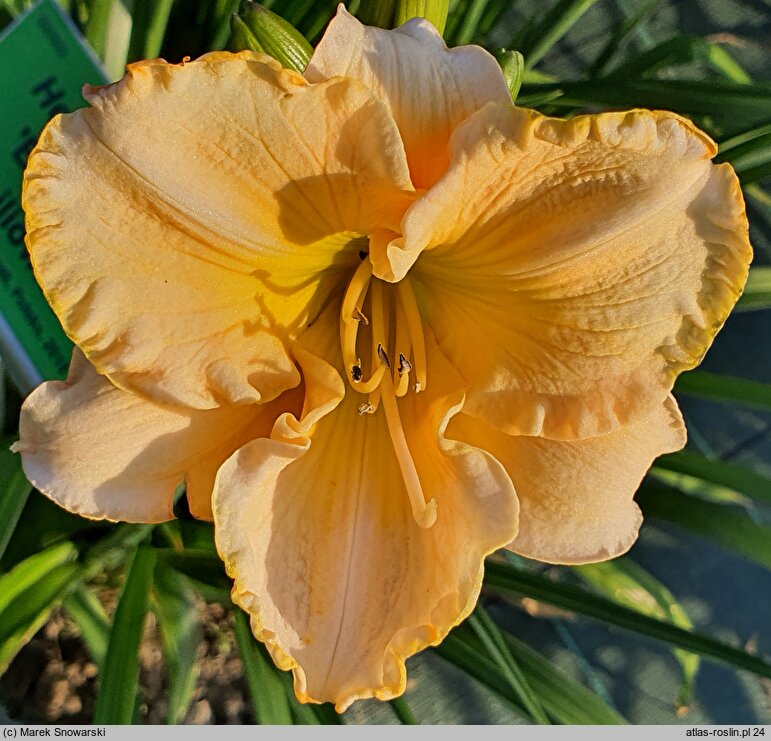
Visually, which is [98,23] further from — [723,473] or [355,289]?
[723,473]

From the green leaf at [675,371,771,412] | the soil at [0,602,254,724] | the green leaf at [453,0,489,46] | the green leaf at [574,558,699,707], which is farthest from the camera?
the green leaf at [574,558,699,707]

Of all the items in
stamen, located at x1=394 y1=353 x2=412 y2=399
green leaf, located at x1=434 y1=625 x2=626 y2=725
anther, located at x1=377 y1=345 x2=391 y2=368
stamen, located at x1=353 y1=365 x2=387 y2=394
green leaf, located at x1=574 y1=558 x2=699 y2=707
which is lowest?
green leaf, located at x1=574 y1=558 x2=699 y2=707

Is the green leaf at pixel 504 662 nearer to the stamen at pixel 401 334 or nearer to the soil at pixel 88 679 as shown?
the stamen at pixel 401 334

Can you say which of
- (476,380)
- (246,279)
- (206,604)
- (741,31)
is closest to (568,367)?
(476,380)

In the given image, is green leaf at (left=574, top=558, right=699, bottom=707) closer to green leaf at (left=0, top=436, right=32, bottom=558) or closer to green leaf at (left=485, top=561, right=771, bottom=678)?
green leaf at (left=485, top=561, right=771, bottom=678)

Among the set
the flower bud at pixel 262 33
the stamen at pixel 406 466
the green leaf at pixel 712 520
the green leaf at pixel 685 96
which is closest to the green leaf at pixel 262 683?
the stamen at pixel 406 466

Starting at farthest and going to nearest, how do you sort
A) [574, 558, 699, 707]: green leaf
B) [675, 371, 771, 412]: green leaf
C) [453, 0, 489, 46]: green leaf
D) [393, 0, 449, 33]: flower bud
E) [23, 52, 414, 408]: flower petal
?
[574, 558, 699, 707]: green leaf < [453, 0, 489, 46]: green leaf < [675, 371, 771, 412]: green leaf < [393, 0, 449, 33]: flower bud < [23, 52, 414, 408]: flower petal

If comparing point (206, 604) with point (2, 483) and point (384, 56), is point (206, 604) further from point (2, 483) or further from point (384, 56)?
point (384, 56)

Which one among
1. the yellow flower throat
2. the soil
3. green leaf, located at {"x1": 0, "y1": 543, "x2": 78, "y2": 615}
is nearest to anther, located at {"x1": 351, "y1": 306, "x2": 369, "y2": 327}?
the yellow flower throat
